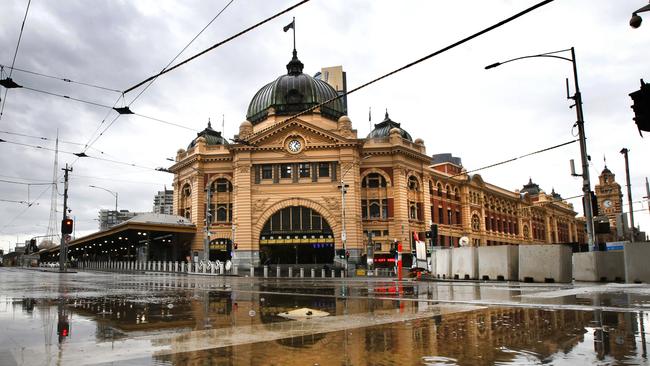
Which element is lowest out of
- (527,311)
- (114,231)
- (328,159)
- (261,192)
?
(527,311)

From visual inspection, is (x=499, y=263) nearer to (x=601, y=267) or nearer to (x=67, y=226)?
(x=601, y=267)

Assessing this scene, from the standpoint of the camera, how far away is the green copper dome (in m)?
66.3

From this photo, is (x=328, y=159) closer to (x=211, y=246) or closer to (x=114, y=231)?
(x=211, y=246)

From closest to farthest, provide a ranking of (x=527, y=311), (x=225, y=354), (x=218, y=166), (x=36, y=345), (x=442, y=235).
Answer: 1. (x=225, y=354)
2. (x=36, y=345)
3. (x=527, y=311)
4. (x=218, y=166)
5. (x=442, y=235)

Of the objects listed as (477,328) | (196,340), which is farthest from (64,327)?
(477,328)

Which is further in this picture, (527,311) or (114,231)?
(114,231)

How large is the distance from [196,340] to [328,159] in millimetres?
53325

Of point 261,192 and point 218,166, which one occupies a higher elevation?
point 218,166

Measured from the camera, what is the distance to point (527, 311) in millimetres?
10836

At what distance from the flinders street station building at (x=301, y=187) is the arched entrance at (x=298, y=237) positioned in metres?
0.12

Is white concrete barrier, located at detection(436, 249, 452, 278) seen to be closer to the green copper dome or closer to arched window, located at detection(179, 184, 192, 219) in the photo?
the green copper dome

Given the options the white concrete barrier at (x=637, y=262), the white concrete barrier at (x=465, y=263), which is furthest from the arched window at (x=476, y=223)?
the white concrete barrier at (x=637, y=262)

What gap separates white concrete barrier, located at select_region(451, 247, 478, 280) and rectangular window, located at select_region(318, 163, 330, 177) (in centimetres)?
3254

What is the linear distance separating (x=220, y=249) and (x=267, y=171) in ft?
39.3
